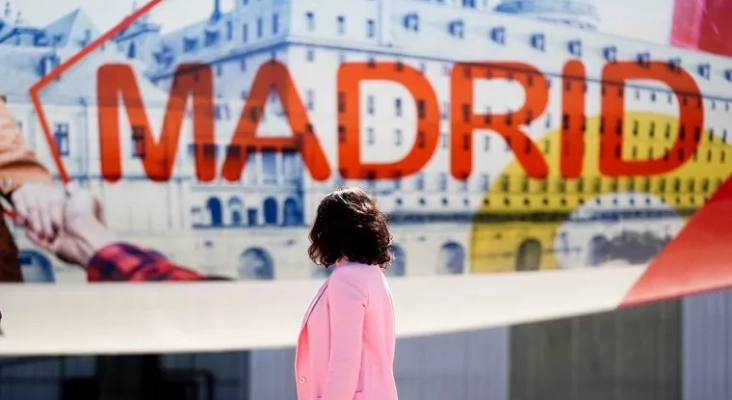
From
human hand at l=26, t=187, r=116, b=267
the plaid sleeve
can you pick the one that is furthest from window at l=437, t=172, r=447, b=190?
human hand at l=26, t=187, r=116, b=267

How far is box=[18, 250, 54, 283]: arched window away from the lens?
2631mm

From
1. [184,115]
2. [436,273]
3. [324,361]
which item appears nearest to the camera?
[324,361]

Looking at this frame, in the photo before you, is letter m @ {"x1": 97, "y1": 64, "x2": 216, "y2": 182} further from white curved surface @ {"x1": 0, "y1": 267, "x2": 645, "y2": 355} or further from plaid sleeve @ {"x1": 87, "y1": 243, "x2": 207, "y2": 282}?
white curved surface @ {"x1": 0, "y1": 267, "x2": 645, "y2": 355}

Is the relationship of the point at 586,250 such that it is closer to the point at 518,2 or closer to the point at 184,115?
the point at 518,2

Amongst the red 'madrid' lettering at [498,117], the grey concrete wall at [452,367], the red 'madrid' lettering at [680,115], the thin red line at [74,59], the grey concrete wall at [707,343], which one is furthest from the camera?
the grey concrete wall at [707,343]

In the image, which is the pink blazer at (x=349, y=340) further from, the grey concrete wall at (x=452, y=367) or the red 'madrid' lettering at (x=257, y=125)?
the grey concrete wall at (x=452, y=367)

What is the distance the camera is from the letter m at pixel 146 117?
2.60 metres

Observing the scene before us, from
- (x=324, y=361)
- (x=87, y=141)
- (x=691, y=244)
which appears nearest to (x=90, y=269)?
(x=87, y=141)

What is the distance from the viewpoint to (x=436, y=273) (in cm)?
278

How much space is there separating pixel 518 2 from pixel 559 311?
0.78 metres

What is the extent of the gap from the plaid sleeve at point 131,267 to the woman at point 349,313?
0.90 metres

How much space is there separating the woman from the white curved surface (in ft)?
2.98

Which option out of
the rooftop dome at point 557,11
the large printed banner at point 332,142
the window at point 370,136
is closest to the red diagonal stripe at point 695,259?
the large printed banner at point 332,142

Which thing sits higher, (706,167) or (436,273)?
(706,167)
